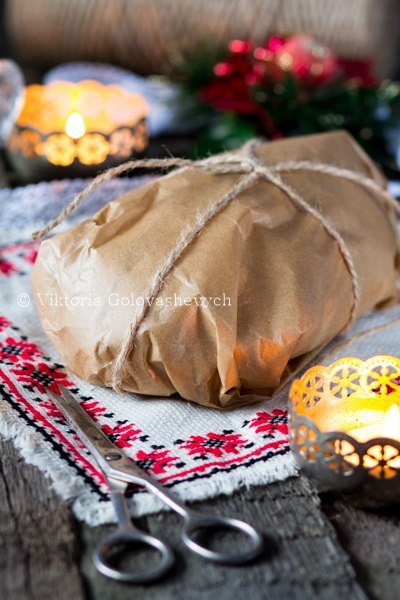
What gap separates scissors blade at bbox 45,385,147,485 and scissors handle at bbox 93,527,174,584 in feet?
0.18

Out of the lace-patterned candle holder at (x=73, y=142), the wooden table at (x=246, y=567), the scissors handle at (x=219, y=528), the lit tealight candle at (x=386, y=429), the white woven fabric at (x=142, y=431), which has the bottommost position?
the lace-patterned candle holder at (x=73, y=142)

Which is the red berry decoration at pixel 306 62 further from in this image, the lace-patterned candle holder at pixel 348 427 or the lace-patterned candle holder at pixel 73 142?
the lace-patterned candle holder at pixel 348 427

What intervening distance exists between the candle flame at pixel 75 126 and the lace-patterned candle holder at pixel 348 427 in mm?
660

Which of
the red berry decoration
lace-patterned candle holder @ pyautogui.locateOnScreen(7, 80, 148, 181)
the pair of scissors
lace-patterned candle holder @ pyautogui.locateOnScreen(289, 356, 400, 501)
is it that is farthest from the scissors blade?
the red berry decoration

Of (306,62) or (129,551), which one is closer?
(129,551)

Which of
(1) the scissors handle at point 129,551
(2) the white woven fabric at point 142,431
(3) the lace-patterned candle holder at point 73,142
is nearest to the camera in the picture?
(1) the scissors handle at point 129,551

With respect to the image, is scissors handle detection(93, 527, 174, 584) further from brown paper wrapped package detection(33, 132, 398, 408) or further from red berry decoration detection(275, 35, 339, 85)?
red berry decoration detection(275, 35, 339, 85)

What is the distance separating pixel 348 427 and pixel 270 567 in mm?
175

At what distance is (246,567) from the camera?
0.53 metres

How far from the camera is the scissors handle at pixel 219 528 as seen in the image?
520mm

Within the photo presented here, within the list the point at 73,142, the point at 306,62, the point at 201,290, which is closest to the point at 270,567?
the point at 201,290

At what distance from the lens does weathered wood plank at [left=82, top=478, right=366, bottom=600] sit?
0.51 meters

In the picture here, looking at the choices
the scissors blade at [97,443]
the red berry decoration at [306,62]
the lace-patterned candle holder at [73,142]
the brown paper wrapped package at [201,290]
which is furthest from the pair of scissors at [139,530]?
the red berry decoration at [306,62]

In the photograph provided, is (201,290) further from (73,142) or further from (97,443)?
(73,142)
